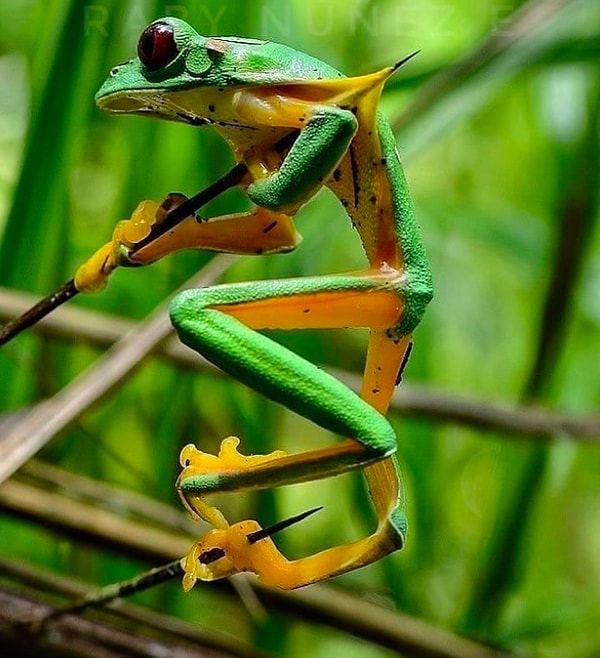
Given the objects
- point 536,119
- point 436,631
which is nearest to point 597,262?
point 536,119

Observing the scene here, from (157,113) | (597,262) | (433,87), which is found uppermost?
(157,113)

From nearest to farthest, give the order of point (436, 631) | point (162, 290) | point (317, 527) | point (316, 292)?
point (316, 292), point (436, 631), point (162, 290), point (317, 527)

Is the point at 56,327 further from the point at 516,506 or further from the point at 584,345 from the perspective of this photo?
the point at 584,345

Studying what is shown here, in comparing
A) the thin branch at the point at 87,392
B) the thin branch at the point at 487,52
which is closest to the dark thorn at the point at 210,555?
the thin branch at the point at 87,392

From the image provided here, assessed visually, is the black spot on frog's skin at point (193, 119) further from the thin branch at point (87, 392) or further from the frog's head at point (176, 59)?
the thin branch at point (87, 392)

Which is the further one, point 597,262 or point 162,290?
point 597,262

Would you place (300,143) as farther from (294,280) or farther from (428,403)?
(428,403)

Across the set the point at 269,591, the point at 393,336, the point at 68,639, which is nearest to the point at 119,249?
the point at 393,336
